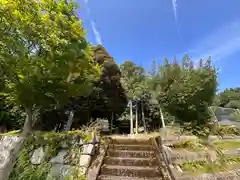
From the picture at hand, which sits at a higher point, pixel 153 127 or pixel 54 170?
pixel 153 127

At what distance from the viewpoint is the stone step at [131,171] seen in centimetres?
332

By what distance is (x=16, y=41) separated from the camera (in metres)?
2.44

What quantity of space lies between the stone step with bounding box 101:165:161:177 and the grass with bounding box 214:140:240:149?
203cm

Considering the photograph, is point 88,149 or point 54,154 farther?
point 54,154

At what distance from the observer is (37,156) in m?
3.87

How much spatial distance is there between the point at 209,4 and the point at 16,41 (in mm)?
7394

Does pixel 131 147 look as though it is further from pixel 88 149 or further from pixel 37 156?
pixel 37 156

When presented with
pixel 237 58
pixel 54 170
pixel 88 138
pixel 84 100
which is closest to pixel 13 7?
pixel 88 138

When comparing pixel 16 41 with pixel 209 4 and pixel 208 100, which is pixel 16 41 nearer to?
pixel 208 100

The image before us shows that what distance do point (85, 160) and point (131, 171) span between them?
39.5 inches

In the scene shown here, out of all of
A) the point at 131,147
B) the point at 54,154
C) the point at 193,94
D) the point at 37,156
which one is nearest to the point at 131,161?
the point at 131,147

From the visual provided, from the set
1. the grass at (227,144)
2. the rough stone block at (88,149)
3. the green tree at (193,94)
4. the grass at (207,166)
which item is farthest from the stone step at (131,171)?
the green tree at (193,94)

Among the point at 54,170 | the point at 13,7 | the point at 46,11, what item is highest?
the point at 46,11

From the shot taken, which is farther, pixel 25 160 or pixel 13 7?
pixel 25 160
